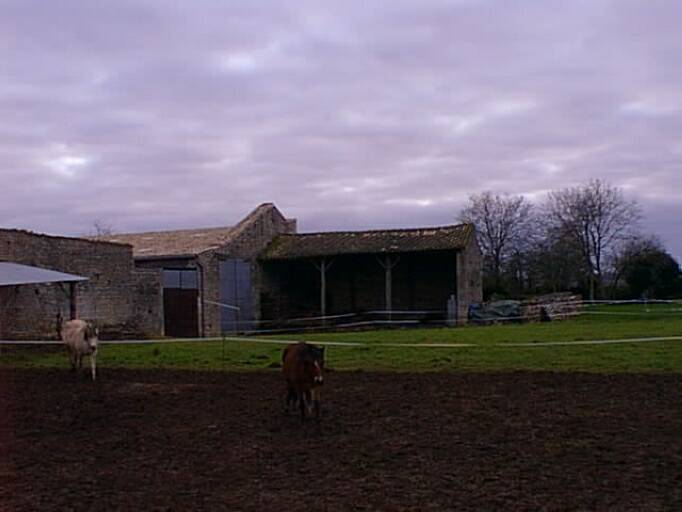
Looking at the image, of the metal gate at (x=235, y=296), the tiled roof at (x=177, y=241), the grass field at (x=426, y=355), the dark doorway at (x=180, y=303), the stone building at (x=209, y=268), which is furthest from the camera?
the metal gate at (x=235, y=296)

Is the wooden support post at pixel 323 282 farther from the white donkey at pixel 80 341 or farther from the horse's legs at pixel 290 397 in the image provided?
the horse's legs at pixel 290 397

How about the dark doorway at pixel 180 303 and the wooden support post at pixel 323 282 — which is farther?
the wooden support post at pixel 323 282

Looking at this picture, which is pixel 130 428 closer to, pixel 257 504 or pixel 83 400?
pixel 83 400

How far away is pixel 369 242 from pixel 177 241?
27.4ft

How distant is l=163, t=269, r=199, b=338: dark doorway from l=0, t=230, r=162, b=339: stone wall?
5.95ft

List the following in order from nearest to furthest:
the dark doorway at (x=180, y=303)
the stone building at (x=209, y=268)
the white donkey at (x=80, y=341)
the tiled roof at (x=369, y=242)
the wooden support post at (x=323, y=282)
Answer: the white donkey at (x=80, y=341), the dark doorway at (x=180, y=303), the stone building at (x=209, y=268), the tiled roof at (x=369, y=242), the wooden support post at (x=323, y=282)

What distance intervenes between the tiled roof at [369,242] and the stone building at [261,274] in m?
0.05

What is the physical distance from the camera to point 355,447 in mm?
9203

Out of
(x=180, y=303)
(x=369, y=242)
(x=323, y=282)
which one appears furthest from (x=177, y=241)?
(x=369, y=242)

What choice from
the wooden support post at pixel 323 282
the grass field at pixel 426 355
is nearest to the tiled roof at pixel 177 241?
the wooden support post at pixel 323 282

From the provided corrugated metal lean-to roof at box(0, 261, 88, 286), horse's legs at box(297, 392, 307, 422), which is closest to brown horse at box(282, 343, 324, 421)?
horse's legs at box(297, 392, 307, 422)

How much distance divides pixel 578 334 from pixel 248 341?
966 centimetres

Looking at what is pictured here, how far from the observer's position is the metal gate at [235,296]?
118ft

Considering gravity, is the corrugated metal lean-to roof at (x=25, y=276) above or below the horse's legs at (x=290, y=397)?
above
